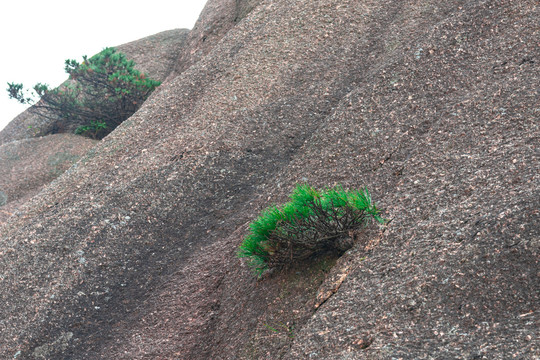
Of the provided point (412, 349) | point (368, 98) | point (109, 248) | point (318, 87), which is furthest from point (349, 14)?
point (412, 349)

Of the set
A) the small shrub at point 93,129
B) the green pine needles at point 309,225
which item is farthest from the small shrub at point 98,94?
the green pine needles at point 309,225

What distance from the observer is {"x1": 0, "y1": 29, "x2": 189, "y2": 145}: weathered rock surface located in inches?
655

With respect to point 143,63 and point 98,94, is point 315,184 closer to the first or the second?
point 98,94

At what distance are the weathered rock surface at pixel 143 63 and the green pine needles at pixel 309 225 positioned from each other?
1227cm

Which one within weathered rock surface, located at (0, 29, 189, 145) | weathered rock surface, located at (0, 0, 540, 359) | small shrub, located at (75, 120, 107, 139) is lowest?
weathered rock surface, located at (0, 0, 540, 359)

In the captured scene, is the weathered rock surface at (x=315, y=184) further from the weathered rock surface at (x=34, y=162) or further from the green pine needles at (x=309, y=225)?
the weathered rock surface at (x=34, y=162)

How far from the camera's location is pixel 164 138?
965cm

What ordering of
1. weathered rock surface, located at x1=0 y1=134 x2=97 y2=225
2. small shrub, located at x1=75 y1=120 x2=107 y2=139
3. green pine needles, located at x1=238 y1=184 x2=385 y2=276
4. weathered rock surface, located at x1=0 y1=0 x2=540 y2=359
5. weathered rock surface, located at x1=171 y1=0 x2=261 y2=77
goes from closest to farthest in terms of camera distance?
weathered rock surface, located at x1=0 y1=0 x2=540 y2=359, green pine needles, located at x1=238 y1=184 x2=385 y2=276, weathered rock surface, located at x1=0 y1=134 x2=97 y2=225, small shrub, located at x1=75 y1=120 x2=107 y2=139, weathered rock surface, located at x1=171 y1=0 x2=261 y2=77

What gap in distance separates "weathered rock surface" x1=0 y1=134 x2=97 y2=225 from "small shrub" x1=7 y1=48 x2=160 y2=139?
2.20 feet

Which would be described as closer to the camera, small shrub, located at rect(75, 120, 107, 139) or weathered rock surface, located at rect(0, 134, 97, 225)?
weathered rock surface, located at rect(0, 134, 97, 225)

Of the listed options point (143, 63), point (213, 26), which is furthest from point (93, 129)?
point (213, 26)

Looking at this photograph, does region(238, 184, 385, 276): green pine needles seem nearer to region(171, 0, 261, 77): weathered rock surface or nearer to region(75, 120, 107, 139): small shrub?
region(171, 0, 261, 77): weathered rock surface

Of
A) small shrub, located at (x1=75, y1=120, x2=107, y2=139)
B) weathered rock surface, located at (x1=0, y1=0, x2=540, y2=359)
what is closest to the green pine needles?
weathered rock surface, located at (x1=0, y1=0, x2=540, y2=359)

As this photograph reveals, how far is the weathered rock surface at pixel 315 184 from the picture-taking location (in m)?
4.26
